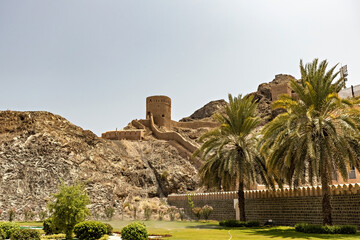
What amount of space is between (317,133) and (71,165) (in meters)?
29.3

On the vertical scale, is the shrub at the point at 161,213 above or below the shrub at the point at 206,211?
below

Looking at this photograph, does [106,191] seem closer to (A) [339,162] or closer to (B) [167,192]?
(B) [167,192]

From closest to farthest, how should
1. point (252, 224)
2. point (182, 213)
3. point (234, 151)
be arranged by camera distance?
point (252, 224) < point (234, 151) < point (182, 213)

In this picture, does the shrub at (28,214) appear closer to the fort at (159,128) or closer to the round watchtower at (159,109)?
the fort at (159,128)

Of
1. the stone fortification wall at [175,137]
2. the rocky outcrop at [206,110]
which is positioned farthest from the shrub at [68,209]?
the rocky outcrop at [206,110]

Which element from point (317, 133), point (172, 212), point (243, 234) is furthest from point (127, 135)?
point (317, 133)

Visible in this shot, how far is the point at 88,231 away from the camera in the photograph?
1525cm

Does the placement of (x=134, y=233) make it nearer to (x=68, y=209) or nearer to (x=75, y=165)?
(x=68, y=209)

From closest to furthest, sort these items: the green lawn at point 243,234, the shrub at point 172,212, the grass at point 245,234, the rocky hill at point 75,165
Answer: the grass at point 245,234 → the green lawn at point 243,234 → the shrub at point 172,212 → the rocky hill at point 75,165

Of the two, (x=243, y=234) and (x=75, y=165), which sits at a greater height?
(x=75, y=165)

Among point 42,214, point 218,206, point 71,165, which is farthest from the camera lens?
point 71,165

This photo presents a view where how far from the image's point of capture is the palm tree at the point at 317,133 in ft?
54.0

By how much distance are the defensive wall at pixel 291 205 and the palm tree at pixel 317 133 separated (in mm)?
1735

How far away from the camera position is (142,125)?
197 ft
